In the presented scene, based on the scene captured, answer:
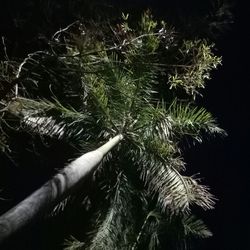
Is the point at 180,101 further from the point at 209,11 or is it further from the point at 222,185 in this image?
the point at 222,185

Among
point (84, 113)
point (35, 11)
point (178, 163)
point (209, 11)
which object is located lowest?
point (178, 163)

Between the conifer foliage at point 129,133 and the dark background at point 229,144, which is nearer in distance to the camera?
the conifer foliage at point 129,133

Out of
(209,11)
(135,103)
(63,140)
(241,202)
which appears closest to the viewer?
(135,103)

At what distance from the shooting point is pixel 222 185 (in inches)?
246

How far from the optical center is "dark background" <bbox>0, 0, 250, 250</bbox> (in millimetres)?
6055

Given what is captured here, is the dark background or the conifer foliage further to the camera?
the dark background

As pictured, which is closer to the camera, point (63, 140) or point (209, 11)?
point (63, 140)

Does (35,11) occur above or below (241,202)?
above

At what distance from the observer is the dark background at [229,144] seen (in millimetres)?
6055

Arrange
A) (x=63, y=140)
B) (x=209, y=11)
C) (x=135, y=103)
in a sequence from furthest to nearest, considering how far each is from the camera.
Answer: (x=209, y=11) → (x=63, y=140) → (x=135, y=103)

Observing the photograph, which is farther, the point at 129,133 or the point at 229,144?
the point at 229,144

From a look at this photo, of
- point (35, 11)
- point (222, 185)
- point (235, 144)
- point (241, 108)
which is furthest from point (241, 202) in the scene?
point (35, 11)

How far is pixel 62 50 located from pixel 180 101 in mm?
1336

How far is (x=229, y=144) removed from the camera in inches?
251
